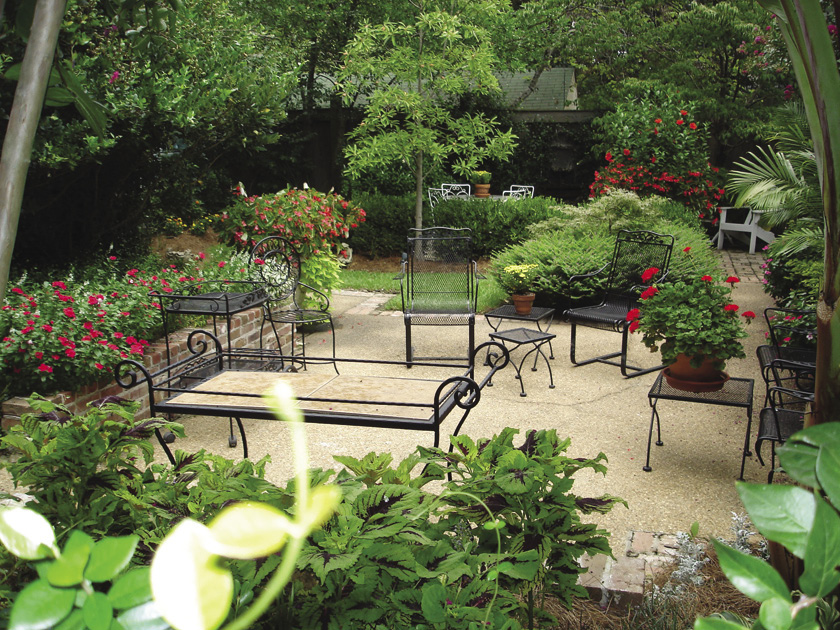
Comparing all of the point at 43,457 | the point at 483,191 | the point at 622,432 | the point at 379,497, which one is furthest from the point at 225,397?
the point at 483,191

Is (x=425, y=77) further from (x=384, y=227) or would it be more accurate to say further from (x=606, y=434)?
(x=606, y=434)

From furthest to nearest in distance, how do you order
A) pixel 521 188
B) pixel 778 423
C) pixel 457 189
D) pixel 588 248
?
pixel 457 189
pixel 521 188
pixel 588 248
pixel 778 423

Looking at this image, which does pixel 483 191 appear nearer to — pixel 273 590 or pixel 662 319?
pixel 662 319

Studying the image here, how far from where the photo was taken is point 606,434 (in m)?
4.54

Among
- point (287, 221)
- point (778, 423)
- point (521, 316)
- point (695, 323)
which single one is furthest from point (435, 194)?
point (778, 423)

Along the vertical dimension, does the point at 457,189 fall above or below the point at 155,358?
above

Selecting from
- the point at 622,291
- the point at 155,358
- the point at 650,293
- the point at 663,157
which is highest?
the point at 663,157

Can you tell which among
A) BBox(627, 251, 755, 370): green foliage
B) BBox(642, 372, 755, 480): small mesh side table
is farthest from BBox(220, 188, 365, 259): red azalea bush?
BBox(642, 372, 755, 480): small mesh side table

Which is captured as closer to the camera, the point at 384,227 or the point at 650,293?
the point at 650,293

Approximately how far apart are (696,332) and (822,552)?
3.90 m

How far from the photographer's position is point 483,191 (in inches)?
616

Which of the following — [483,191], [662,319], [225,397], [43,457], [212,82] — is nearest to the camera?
[43,457]

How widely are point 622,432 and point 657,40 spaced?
12.9m

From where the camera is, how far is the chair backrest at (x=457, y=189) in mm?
15242
